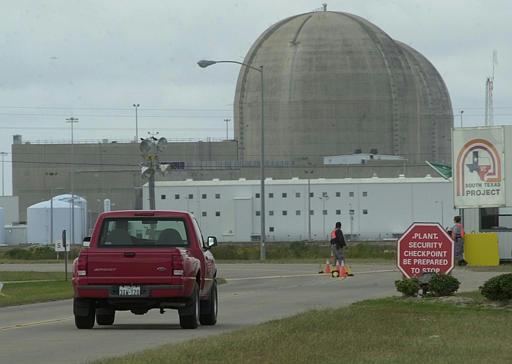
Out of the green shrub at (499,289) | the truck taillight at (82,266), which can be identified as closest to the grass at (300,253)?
the green shrub at (499,289)

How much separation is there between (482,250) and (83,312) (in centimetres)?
2896

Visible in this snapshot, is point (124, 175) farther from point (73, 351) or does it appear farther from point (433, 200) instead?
point (73, 351)

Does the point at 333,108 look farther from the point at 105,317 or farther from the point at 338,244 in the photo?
the point at 105,317

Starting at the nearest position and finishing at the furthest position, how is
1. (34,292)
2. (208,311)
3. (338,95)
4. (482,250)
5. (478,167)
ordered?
(208,311) < (34,292) < (478,167) < (482,250) < (338,95)

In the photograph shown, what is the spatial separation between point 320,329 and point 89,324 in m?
4.43

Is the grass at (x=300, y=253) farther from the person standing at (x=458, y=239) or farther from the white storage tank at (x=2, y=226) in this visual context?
the white storage tank at (x=2, y=226)

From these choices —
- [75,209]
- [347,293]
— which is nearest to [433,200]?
[75,209]

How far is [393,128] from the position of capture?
133875 millimetres

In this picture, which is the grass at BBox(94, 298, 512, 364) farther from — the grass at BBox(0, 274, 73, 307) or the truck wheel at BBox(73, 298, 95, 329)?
the grass at BBox(0, 274, 73, 307)

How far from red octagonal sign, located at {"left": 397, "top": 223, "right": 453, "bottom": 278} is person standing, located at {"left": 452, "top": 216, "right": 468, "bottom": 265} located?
67.2 ft

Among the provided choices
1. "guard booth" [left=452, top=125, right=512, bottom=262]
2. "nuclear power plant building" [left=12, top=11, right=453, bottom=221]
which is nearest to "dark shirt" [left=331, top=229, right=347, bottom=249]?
"guard booth" [left=452, top=125, right=512, bottom=262]

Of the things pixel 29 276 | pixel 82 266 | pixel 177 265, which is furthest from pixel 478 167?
pixel 82 266

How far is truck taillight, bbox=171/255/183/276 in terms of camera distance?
65.2 feet

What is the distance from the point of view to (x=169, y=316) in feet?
80.6
